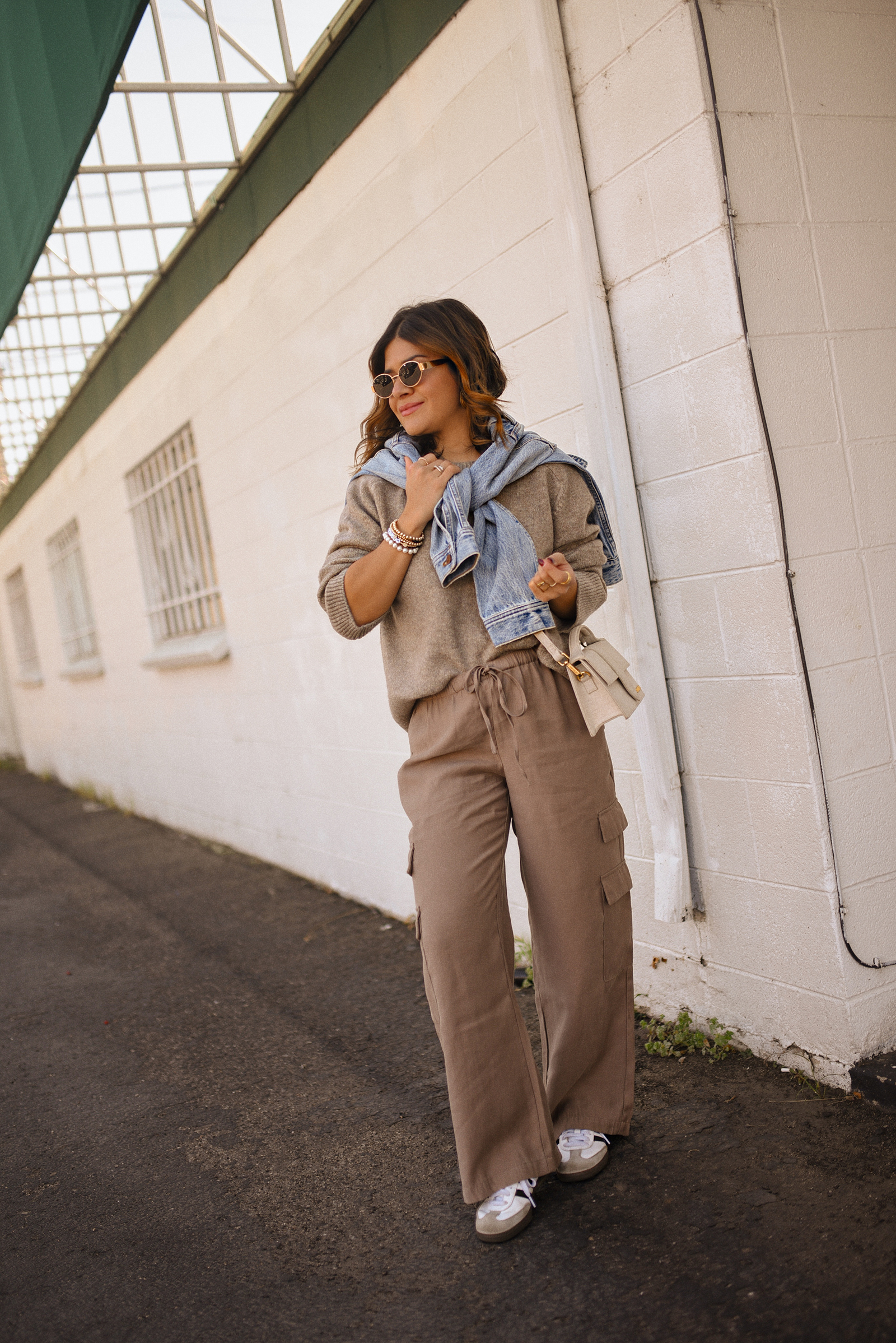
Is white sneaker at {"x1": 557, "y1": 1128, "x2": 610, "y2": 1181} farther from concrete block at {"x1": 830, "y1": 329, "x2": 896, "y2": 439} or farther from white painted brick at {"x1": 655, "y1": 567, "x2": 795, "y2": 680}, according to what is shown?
concrete block at {"x1": 830, "y1": 329, "x2": 896, "y2": 439}

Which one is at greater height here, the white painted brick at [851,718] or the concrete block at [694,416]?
the concrete block at [694,416]

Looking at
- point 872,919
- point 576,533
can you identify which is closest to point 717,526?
point 576,533

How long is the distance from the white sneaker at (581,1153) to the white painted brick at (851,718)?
3.32 ft

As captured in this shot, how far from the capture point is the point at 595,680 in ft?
7.23

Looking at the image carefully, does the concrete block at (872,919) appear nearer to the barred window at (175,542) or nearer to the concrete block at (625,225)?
the concrete block at (625,225)

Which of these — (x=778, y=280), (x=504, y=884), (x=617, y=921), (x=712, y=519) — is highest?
(x=778, y=280)

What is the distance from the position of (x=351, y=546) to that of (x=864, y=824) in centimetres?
145

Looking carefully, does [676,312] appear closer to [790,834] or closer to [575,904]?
[790,834]

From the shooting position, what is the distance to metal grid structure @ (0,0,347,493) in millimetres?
4074

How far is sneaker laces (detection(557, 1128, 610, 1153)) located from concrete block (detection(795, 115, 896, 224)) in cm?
230

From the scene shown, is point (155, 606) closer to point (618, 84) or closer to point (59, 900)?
point (59, 900)

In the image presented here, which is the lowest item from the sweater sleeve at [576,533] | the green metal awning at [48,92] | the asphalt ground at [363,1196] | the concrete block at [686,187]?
the asphalt ground at [363,1196]

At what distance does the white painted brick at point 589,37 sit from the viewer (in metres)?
2.66

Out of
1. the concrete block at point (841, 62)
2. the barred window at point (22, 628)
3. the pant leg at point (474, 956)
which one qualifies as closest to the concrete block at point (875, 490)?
the concrete block at point (841, 62)
